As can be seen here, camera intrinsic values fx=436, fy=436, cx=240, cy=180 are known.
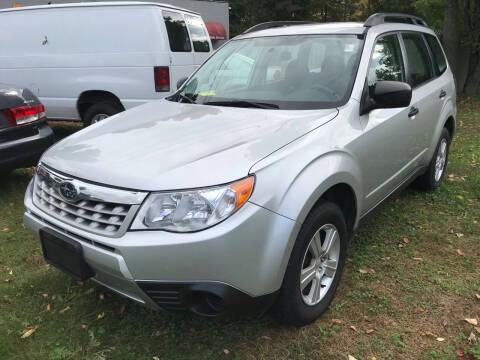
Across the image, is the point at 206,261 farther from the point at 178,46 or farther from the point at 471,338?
the point at 178,46

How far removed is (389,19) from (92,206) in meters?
3.08

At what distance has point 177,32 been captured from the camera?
6.55 meters

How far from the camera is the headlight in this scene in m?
1.95

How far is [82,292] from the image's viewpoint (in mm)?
2961

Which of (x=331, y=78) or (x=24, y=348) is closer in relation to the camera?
(x=24, y=348)

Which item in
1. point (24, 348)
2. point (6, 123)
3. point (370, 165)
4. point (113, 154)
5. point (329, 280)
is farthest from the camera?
point (6, 123)

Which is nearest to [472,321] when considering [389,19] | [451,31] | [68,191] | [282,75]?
[282,75]

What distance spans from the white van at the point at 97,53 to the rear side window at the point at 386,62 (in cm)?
355

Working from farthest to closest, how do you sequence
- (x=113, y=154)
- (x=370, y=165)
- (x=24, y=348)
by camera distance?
(x=370, y=165), (x=24, y=348), (x=113, y=154)

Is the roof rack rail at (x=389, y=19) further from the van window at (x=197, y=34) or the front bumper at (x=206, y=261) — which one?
the van window at (x=197, y=34)

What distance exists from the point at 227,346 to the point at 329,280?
2.41 ft

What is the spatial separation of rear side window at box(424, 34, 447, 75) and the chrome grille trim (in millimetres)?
3639

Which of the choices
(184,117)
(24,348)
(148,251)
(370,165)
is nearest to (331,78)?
(370,165)

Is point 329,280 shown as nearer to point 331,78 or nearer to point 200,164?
point 200,164
